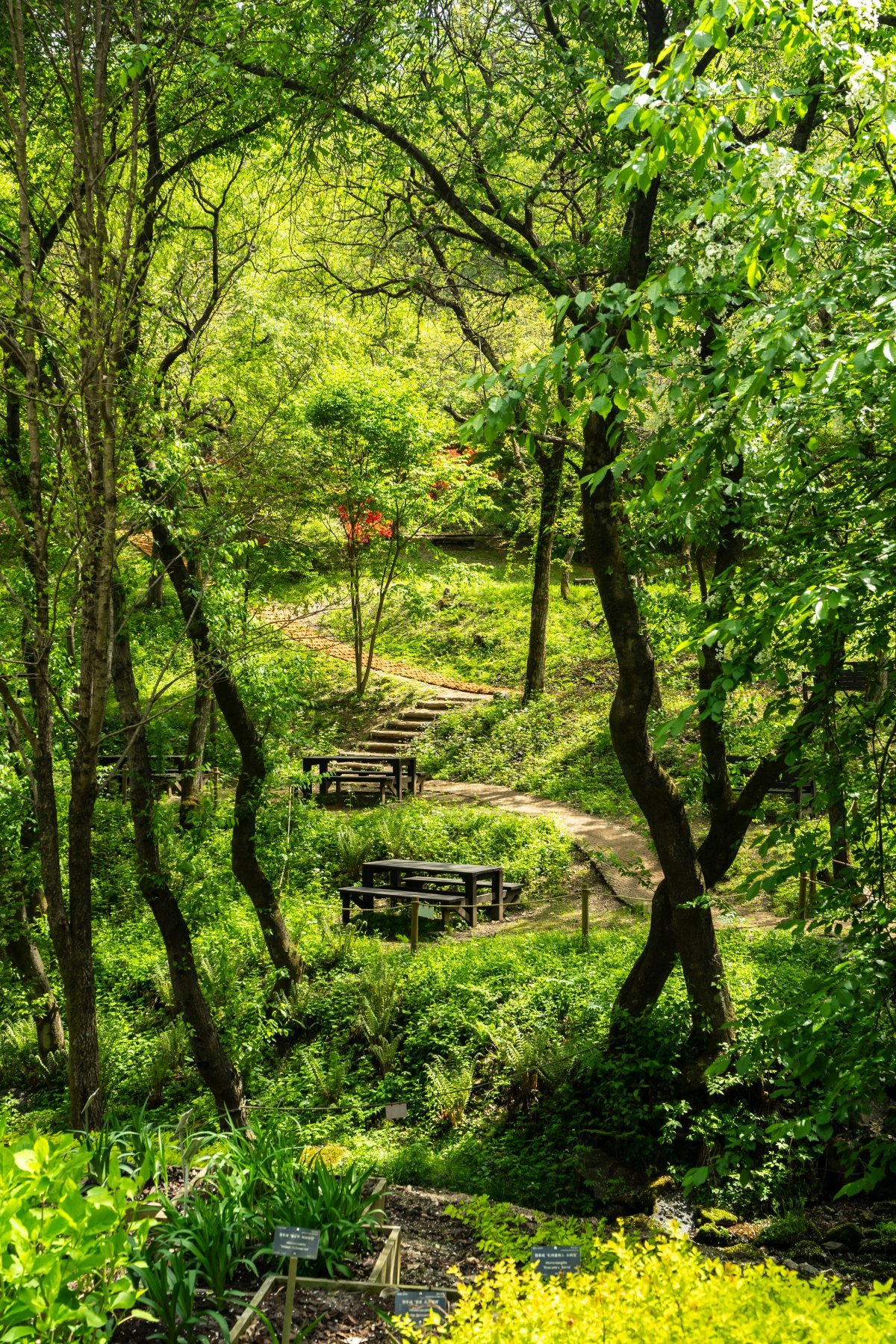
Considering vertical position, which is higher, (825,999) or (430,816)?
(825,999)

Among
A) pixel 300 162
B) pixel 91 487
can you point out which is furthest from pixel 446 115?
pixel 91 487

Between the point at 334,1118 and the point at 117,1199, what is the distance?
216 inches

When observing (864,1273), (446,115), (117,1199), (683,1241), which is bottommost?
(864,1273)

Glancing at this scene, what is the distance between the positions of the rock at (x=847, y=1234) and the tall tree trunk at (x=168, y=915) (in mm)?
3515

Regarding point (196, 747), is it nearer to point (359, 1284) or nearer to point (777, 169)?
point (359, 1284)

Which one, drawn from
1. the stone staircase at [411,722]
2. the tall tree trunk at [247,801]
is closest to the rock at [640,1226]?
the tall tree trunk at [247,801]

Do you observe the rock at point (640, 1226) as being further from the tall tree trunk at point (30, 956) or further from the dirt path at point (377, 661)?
the dirt path at point (377, 661)

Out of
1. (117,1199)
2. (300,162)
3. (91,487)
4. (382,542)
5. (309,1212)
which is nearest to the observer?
(117,1199)

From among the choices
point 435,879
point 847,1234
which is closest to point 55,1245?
point 847,1234

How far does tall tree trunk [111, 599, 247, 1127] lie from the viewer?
6504mm

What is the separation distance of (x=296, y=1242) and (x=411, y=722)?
14564 millimetres

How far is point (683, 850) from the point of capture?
6887 millimetres

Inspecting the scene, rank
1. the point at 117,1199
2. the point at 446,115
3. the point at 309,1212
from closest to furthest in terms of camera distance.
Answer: the point at 117,1199
the point at 309,1212
the point at 446,115

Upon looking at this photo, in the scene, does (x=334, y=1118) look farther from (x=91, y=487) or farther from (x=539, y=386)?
(x=539, y=386)
